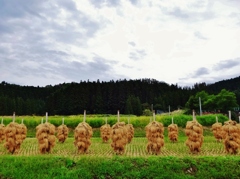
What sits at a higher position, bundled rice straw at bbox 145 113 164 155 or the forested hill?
the forested hill

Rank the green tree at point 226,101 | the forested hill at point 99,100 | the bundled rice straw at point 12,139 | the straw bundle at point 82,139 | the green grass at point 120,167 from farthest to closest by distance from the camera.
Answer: the forested hill at point 99,100
the green tree at point 226,101
the bundled rice straw at point 12,139
the straw bundle at point 82,139
the green grass at point 120,167

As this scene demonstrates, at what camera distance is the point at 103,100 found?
104938 mm

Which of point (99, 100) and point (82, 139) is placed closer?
point (82, 139)

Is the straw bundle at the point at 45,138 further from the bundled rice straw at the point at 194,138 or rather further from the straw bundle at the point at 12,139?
the bundled rice straw at the point at 194,138

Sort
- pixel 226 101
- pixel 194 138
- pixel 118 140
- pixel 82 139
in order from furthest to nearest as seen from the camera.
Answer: pixel 226 101 → pixel 194 138 → pixel 82 139 → pixel 118 140

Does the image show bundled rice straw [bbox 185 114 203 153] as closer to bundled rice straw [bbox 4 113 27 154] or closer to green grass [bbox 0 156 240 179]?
green grass [bbox 0 156 240 179]

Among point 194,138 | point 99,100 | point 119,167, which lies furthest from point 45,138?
point 99,100

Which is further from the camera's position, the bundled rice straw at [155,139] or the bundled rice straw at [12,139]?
the bundled rice straw at [12,139]

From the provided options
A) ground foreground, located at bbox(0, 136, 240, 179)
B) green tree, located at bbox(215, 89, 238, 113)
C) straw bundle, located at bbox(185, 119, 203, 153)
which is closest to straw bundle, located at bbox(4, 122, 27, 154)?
ground foreground, located at bbox(0, 136, 240, 179)

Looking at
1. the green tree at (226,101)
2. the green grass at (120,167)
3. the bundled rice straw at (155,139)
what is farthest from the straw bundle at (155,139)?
the green tree at (226,101)

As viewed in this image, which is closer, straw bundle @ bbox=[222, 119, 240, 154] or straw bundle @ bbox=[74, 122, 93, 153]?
straw bundle @ bbox=[222, 119, 240, 154]

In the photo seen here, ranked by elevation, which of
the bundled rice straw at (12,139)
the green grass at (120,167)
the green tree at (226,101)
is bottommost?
the green grass at (120,167)

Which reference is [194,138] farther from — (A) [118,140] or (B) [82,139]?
(B) [82,139]

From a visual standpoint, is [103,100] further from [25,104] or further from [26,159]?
[26,159]
